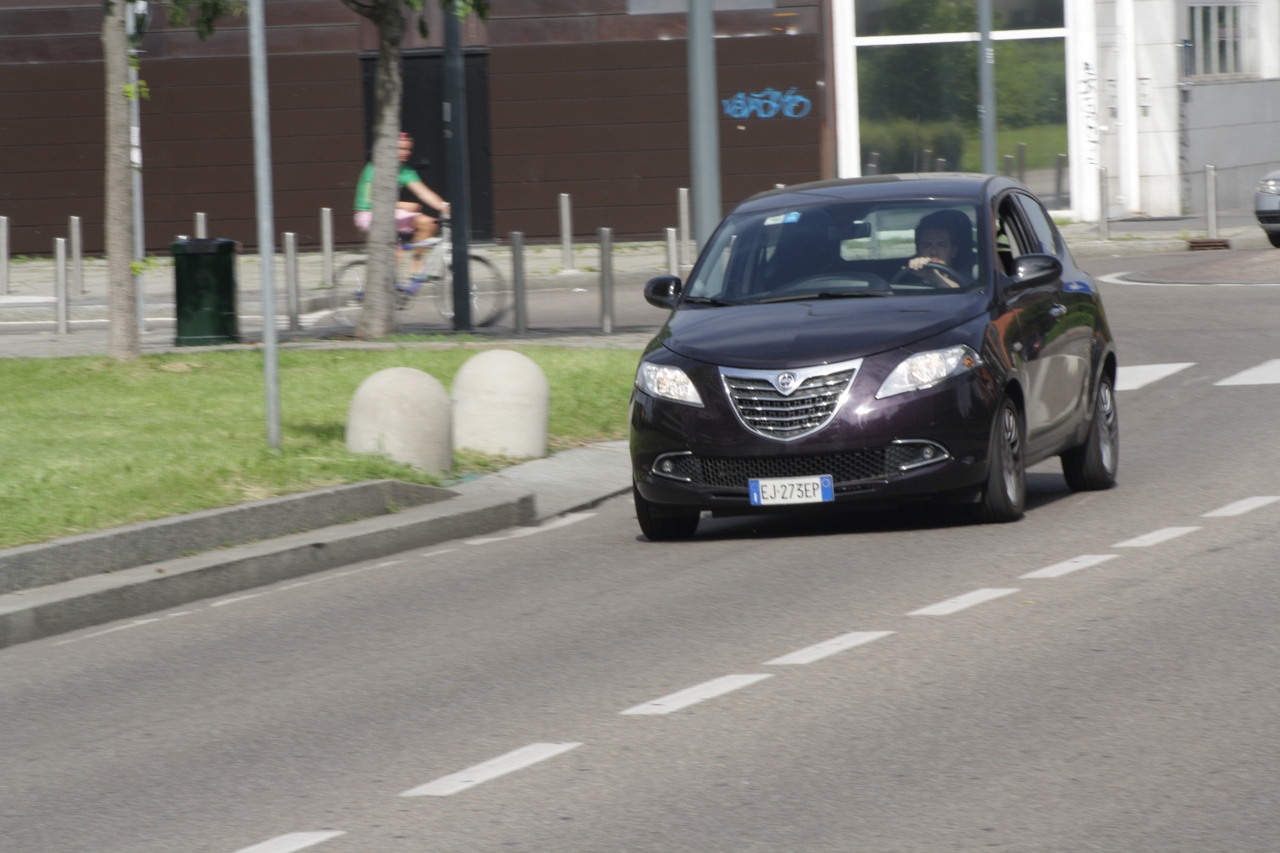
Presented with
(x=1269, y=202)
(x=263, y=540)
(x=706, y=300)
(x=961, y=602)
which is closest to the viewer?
(x=961, y=602)

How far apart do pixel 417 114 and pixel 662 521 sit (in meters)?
25.3

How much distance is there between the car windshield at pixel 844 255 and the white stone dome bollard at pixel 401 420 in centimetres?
186

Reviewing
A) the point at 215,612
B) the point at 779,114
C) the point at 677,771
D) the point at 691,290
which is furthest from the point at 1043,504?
the point at 779,114

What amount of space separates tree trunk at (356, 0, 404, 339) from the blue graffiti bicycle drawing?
606 inches

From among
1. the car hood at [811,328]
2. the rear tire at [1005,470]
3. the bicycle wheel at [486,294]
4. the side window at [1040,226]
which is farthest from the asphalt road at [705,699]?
the bicycle wheel at [486,294]

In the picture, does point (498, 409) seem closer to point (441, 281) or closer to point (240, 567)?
point (240, 567)

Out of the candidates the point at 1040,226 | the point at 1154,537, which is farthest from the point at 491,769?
the point at 1040,226

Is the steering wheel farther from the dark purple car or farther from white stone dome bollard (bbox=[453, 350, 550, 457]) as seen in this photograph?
white stone dome bollard (bbox=[453, 350, 550, 457])

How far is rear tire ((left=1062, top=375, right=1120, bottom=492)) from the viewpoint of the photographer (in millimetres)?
11445

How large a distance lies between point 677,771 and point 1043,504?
5.66 meters

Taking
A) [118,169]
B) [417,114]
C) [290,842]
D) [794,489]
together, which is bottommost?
[290,842]

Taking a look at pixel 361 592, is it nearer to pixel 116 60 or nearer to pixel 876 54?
pixel 116 60

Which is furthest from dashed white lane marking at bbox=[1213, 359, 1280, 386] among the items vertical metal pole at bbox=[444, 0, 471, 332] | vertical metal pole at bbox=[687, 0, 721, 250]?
vertical metal pole at bbox=[444, 0, 471, 332]

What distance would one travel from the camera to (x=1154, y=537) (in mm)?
9875
